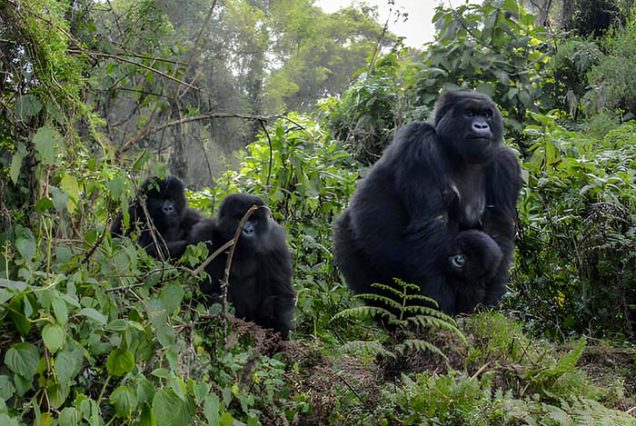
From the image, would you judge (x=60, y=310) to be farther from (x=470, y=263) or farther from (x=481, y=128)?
(x=481, y=128)

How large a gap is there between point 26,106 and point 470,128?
2871mm

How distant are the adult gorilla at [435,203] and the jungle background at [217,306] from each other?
335mm

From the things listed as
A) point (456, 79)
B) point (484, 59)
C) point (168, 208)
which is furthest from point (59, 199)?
point (484, 59)

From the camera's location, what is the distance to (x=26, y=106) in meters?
2.41

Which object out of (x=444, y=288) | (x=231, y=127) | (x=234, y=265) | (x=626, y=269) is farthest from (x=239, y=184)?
(x=231, y=127)

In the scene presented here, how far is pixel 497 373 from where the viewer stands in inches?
116

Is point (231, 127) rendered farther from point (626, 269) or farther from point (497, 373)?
point (497, 373)

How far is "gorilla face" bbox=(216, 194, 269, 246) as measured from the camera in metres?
4.86

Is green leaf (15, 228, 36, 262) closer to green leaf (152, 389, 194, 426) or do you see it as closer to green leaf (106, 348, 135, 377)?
green leaf (106, 348, 135, 377)

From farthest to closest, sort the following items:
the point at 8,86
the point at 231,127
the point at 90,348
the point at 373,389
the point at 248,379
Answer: the point at 231,127 → the point at 373,389 → the point at 248,379 → the point at 8,86 → the point at 90,348

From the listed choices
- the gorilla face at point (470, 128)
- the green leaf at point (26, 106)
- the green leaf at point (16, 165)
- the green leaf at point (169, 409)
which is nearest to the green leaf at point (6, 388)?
the green leaf at point (169, 409)

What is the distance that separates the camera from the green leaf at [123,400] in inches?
75.7

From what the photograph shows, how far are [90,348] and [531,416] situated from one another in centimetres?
145

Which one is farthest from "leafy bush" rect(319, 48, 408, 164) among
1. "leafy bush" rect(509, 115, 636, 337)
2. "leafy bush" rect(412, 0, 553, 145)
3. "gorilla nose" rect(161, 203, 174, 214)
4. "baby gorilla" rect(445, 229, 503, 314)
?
"baby gorilla" rect(445, 229, 503, 314)
